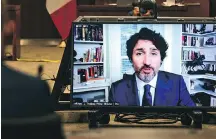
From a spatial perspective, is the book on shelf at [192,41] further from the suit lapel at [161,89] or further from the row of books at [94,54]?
the row of books at [94,54]

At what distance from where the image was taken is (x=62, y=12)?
755cm

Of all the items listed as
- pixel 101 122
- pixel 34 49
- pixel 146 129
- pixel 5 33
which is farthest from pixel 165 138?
pixel 34 49

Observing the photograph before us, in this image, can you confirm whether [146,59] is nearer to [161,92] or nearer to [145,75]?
[145,75]

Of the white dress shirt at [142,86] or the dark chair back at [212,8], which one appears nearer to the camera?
the white dress shirt at [142,86]

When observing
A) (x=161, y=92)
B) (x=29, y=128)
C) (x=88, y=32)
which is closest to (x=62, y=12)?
(x=88, y=32)

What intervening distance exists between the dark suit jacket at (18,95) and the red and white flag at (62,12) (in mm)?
6363

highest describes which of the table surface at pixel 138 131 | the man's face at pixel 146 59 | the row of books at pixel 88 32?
the row of books at pixel 88 32

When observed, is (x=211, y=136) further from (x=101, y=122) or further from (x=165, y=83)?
(x=101, y=122)

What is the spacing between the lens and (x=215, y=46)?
3102 mm

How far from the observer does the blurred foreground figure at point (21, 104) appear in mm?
843

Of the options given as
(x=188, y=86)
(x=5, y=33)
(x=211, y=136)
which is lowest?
(x=211, y=136)

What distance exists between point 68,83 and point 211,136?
0.93 metres

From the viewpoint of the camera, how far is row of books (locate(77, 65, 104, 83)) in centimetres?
309

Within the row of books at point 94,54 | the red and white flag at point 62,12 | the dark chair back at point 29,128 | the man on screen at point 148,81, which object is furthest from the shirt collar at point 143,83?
the red and white flag at point 62,12
